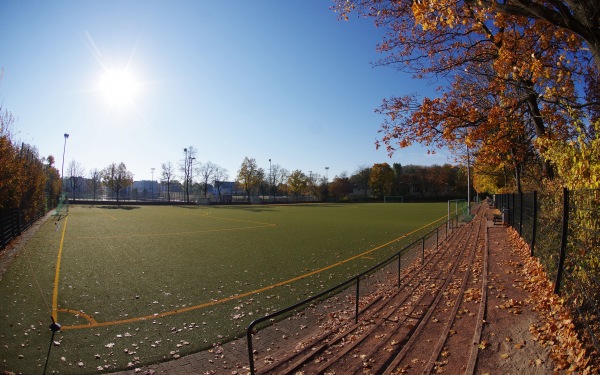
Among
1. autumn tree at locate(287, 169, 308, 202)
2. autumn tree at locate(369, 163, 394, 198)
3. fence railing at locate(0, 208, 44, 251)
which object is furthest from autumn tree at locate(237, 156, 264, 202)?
fence railing at locate(0, 208, 44, 251)

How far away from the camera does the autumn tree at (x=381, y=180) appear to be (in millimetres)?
111312

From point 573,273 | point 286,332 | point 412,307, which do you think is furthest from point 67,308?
point 573,273

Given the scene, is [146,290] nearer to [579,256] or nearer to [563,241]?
[563,241]

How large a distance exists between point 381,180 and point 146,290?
10692cm

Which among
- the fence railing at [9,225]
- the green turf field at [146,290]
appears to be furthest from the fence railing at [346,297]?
the fence railing at [9,225]

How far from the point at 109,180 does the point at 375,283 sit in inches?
3332

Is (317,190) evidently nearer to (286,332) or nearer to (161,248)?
(161,248)

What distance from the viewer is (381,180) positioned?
111188 mm

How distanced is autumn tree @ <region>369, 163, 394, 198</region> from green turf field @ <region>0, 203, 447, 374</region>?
9451 cm

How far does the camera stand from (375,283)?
1059 cm

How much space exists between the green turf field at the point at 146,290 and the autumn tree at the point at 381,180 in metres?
Result: 94.5

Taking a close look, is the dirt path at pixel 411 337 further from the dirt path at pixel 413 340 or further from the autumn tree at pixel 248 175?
the autumn tree at pixel 248 175

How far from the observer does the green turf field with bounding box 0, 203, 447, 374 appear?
6.04 meters

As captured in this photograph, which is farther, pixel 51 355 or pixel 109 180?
pixel 109 180
